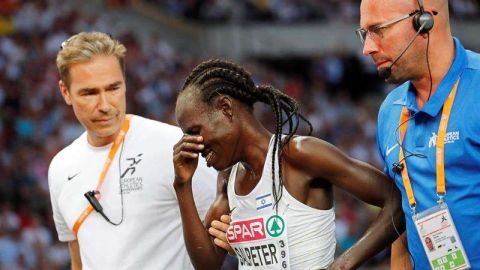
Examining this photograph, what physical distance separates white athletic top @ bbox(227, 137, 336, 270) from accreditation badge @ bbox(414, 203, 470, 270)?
486mm

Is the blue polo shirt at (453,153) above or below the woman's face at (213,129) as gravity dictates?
below

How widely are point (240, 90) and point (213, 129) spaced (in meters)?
0.24

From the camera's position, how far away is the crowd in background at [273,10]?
21891 millimetres

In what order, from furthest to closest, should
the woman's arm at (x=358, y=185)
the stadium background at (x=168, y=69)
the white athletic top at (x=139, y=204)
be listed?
1. the stadium background at (x=168, y=69)
2. the white athletic top at (x=139, y=204)
3. the woman's arm at (x=358, y=185)

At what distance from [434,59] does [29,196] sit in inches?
388

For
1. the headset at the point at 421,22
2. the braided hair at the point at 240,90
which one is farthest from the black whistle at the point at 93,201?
the headset at the point at 421,22

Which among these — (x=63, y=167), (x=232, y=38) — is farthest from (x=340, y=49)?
(x=63, y=167)

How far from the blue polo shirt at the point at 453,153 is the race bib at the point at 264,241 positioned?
1.82 feet

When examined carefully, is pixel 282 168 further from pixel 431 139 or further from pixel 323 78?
pixel 323 78

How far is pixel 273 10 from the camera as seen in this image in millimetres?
22406

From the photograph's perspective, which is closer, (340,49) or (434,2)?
(434,2)

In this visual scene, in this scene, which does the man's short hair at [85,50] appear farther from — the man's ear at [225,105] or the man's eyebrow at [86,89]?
the man's ear at [225,105]

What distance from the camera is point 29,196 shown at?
1327 cm

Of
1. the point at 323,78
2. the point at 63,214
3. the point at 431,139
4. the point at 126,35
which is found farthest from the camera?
the point at 323,78
